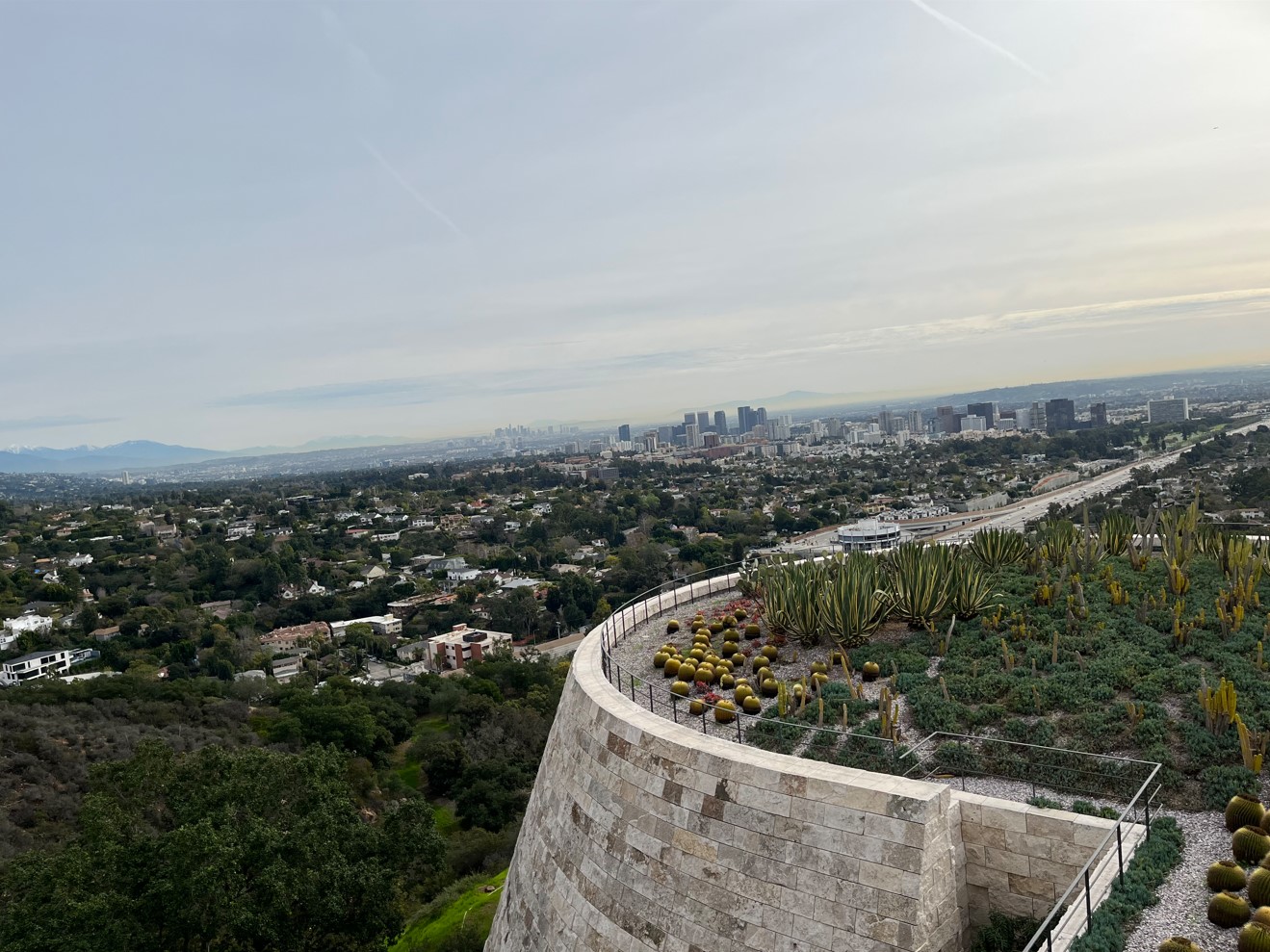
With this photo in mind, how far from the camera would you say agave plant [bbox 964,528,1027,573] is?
16547mm

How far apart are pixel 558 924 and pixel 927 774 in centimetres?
479

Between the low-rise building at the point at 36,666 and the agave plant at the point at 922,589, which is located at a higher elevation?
the agave plant at the point at 922,589

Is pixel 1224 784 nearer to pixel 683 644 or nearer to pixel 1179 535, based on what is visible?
pixel 683 644

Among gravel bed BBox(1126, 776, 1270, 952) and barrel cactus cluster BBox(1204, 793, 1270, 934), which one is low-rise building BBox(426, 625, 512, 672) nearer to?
gravel bed BBox(1126, 776, 1270, 952)

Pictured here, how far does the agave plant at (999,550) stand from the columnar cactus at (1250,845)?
32.1ft

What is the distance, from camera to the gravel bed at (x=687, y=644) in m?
10.9

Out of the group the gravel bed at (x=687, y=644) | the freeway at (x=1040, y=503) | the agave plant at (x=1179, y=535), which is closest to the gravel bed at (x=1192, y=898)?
the gravel bed at (x=687, y=644)

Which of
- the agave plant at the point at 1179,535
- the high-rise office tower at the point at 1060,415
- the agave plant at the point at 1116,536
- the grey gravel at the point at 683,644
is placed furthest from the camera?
the high-rise office tower at the point at 1060,415

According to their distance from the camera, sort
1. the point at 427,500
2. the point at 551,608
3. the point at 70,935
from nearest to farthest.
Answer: the point at 70,935
the point at 551,608
the point at 427,500

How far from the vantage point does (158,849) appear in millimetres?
12125

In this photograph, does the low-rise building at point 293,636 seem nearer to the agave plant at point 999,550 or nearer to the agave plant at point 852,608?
the agave plant at point 999,550

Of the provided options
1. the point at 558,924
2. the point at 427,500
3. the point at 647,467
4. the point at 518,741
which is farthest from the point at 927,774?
the point at 647,467

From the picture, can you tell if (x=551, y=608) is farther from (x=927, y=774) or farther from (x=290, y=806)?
(x=927, y=774)

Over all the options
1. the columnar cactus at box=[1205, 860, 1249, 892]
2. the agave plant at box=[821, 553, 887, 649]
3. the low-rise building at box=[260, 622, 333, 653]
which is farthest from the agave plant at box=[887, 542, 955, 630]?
the low-rise building at box=[260, 622, 333, 653]
